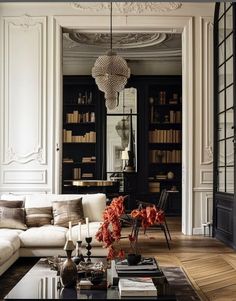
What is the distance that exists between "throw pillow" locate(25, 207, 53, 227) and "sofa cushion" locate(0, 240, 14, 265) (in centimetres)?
97

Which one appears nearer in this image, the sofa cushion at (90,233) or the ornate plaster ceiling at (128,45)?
the sofa cushion at (90,233)

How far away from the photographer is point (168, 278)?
467 cm

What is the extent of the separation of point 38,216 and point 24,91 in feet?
9.24

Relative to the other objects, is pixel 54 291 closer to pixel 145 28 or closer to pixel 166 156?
pixel 145 28

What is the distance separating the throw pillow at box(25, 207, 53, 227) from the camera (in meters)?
5.83

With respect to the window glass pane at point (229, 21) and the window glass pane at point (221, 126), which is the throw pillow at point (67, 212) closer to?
the window glass pane at point (221, 126)

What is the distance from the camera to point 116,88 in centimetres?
675

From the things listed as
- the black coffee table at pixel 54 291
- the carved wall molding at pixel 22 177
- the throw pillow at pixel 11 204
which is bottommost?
the black coffee table at pixel 54 291

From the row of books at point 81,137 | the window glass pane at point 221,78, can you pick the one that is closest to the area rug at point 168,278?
the window glass pane at point 221,78

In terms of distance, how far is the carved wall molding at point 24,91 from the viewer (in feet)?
25.9

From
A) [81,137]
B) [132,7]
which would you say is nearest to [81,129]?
[81,137]

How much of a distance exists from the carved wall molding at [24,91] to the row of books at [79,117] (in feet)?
10.7

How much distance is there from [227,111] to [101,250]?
10.2ft

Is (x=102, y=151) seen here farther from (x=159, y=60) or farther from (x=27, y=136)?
(x=27, y=136)
